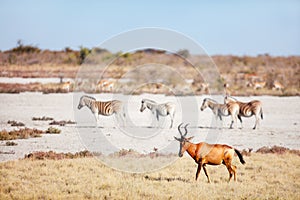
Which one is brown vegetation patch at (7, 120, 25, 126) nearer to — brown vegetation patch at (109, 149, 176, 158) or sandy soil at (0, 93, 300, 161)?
sandy soil at (0, 93, 300, 161)

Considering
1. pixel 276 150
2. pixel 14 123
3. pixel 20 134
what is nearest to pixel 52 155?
pixel 20 134

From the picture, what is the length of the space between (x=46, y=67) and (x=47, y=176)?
41.0 meters

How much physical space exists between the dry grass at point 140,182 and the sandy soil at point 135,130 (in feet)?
6.33

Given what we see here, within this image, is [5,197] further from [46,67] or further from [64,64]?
[64,64]

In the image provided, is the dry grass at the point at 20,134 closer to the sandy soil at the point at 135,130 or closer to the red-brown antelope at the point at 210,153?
the sandy soil at the point at 135,130

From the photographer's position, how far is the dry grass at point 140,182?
905 centimetres

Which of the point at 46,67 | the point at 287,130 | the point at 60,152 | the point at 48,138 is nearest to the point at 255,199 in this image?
the point at 60,152

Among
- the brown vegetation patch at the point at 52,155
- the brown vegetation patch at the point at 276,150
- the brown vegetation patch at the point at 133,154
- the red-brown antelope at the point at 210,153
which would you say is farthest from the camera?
the brown vegetation patch at the point at 276,150

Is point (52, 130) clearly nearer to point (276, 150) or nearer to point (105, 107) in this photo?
point (105, 107)

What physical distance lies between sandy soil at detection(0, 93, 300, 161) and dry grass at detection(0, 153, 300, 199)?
193 centimetres

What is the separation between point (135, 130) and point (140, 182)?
765cm

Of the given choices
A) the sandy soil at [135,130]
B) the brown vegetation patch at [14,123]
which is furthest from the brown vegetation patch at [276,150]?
the brown vegetation patch at [14,123]

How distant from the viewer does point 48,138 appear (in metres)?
15.3

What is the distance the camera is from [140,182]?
9.98 m
